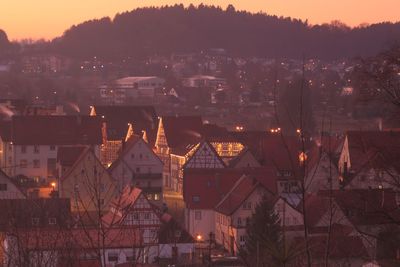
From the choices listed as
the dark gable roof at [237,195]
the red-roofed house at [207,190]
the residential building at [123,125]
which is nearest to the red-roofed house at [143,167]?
the red-roofed house at [207,190]

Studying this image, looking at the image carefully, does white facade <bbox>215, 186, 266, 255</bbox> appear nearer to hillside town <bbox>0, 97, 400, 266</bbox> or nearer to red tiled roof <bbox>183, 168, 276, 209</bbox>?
hillside town <bbox>0, 97, 400, 266</bbox>

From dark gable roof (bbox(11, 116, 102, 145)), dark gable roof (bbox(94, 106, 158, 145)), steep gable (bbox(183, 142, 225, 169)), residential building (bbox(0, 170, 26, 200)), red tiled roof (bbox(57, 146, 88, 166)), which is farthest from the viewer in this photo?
dark gable roof (bbox(94, 106, 158, 145))

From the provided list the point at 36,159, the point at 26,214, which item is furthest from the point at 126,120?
the point at 26,214

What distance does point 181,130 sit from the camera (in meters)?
26.4

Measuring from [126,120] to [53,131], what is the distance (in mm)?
4427

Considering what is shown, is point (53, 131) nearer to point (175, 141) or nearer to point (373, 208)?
point (175, 141)

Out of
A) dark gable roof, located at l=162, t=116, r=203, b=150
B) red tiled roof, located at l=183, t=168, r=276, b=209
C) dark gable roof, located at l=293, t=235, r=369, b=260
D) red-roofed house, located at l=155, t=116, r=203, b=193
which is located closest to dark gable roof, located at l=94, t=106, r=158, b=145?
red-roofed house, located at l=155, t=116, r=203, b=193

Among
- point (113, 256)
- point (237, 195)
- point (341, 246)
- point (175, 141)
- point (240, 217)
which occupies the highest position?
point (341, 246)

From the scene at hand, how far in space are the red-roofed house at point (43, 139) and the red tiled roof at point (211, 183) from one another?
5609 mm

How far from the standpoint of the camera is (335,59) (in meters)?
84.7

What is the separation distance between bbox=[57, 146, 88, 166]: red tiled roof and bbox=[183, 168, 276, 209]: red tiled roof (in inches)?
151

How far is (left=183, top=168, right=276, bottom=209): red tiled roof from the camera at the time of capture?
18250mm

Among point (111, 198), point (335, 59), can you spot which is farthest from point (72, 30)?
point (111, 198)

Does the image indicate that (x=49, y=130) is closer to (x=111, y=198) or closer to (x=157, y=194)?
(x=157, y=194)
